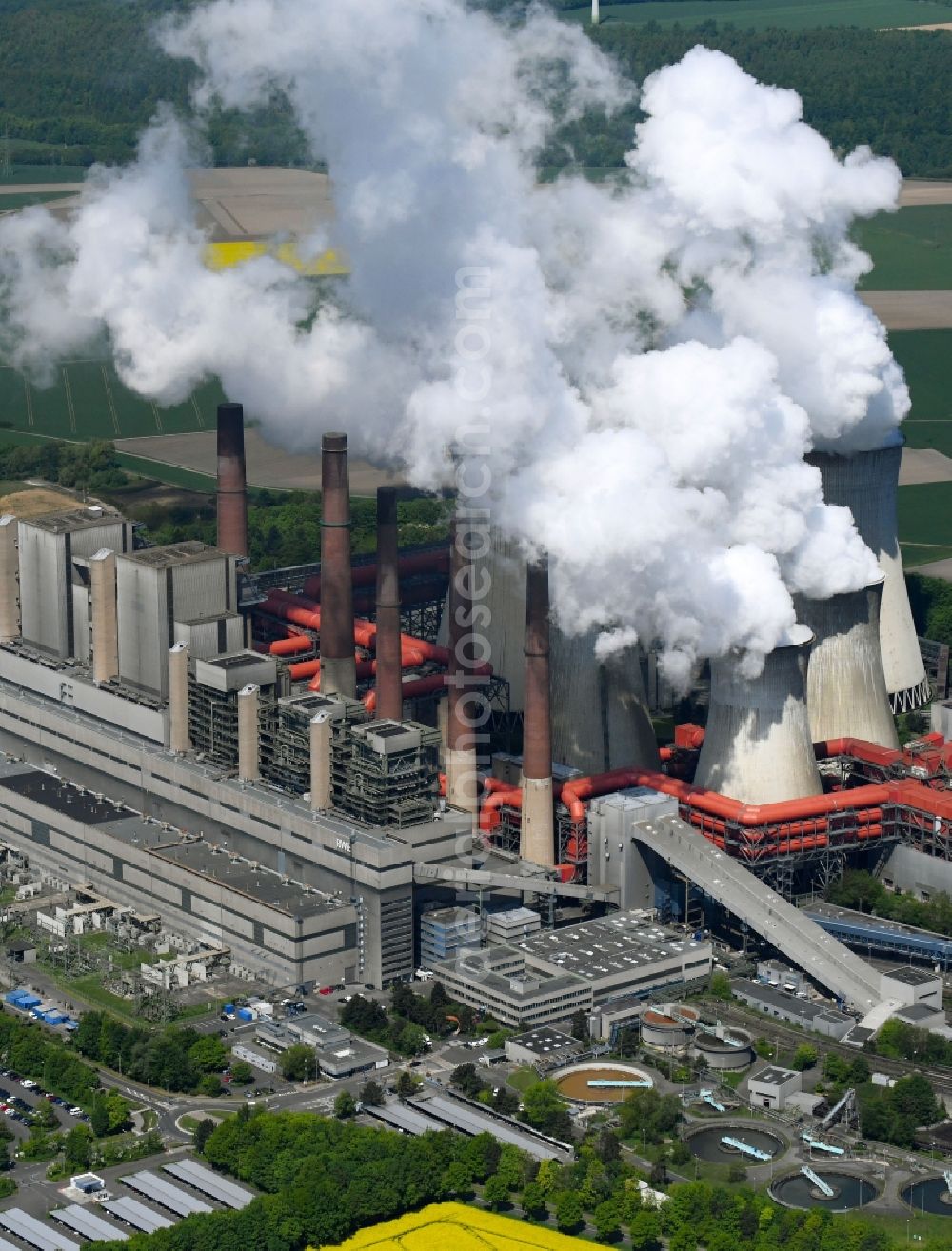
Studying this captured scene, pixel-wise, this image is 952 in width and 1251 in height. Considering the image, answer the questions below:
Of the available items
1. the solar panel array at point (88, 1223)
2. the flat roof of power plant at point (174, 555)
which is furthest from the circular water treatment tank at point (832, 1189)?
the flat roof of power plant at point (174, 555)

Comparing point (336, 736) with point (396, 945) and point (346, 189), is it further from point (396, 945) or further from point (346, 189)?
point (346, 189)

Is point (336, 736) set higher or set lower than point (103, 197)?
lower

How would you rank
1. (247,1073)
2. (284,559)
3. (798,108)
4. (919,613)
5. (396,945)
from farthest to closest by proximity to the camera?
(284,559)
(919,613)
(798,108)
(396,945)
(247,1073)

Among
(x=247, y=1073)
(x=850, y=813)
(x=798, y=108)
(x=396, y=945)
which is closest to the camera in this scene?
(x=247, y=1073)

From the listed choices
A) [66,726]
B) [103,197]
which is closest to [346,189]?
[103,197]

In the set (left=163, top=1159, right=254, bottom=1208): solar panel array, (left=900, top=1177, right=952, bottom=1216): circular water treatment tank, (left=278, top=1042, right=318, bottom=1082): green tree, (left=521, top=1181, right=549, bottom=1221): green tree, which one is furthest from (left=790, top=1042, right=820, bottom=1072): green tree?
(left=163, top=1159, right=254, bottom=1208): solar panel array

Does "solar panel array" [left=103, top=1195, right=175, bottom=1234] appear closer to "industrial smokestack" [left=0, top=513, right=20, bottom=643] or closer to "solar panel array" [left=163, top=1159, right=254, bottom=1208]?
"solar panel array" [left=163, top=1159, right=254, bottom=1208]

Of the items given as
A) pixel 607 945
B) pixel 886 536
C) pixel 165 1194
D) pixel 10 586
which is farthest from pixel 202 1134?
pixel 886 536
